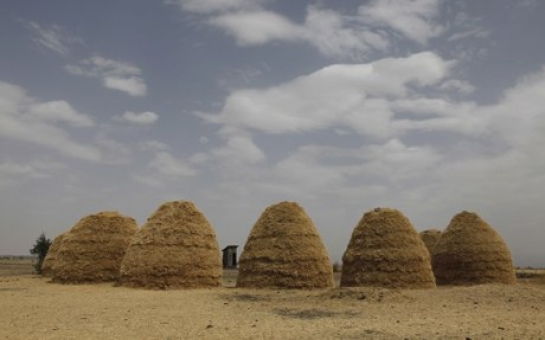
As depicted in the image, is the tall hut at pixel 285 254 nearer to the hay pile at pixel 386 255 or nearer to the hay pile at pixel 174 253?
the hay pile at pixel 386 255

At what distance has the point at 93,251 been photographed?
25203 mm

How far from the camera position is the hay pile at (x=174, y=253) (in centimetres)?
2172

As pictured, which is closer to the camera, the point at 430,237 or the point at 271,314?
the point at 271,314

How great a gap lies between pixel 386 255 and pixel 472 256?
7037 millimetres

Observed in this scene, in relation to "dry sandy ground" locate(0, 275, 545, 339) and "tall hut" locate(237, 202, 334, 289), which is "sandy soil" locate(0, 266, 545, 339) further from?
"tall hut" locate(237, 202, 334, 289)

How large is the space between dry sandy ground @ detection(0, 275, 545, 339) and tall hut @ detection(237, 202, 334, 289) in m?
1.32

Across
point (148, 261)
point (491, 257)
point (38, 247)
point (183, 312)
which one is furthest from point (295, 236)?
point (38, 247)

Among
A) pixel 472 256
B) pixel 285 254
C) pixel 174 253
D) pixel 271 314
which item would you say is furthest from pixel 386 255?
pixel 271 314

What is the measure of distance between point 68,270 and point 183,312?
12731 millimetres

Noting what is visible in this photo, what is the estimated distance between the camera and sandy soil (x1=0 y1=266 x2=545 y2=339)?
36.1 ft

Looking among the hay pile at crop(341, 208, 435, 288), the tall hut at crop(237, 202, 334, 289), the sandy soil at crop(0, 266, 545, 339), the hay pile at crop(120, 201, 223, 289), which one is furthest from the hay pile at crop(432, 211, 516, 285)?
the hay pile at crop(120, 201, 223, 289)

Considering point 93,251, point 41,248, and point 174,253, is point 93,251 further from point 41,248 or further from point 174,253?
point 41,248

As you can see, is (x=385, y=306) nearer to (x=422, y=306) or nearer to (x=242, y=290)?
(x=422, y=306)

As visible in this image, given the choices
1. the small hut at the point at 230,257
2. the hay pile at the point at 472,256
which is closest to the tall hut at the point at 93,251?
the hay pile at the point at 472,256
